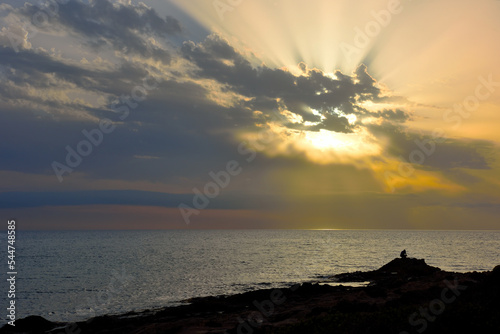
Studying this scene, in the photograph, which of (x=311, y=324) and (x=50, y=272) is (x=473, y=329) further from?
(x=50, y=272)

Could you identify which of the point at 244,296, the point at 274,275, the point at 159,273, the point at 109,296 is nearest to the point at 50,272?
the point at 159,273

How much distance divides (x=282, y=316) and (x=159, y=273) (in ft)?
155

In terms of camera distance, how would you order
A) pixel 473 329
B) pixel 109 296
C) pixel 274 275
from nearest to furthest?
pixel 473 329 < pixel 109 296 < pixel 274 275

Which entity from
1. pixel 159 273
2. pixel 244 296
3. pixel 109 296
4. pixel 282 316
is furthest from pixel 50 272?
pixel 282 316

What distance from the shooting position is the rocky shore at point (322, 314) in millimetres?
17969

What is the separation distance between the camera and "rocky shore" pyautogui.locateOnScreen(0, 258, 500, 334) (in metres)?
18.0

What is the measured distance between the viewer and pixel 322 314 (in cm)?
2436

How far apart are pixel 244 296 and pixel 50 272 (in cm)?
5352

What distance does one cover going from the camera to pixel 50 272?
72875 millimetres

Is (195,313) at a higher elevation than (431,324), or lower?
lower

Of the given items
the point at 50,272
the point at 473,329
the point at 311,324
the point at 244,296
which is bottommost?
the point at 50,272

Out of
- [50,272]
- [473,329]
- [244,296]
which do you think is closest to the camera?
[473,329]

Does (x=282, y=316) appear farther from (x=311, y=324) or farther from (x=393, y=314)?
(x=393, y=314)

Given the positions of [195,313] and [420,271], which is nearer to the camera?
[195,313]
